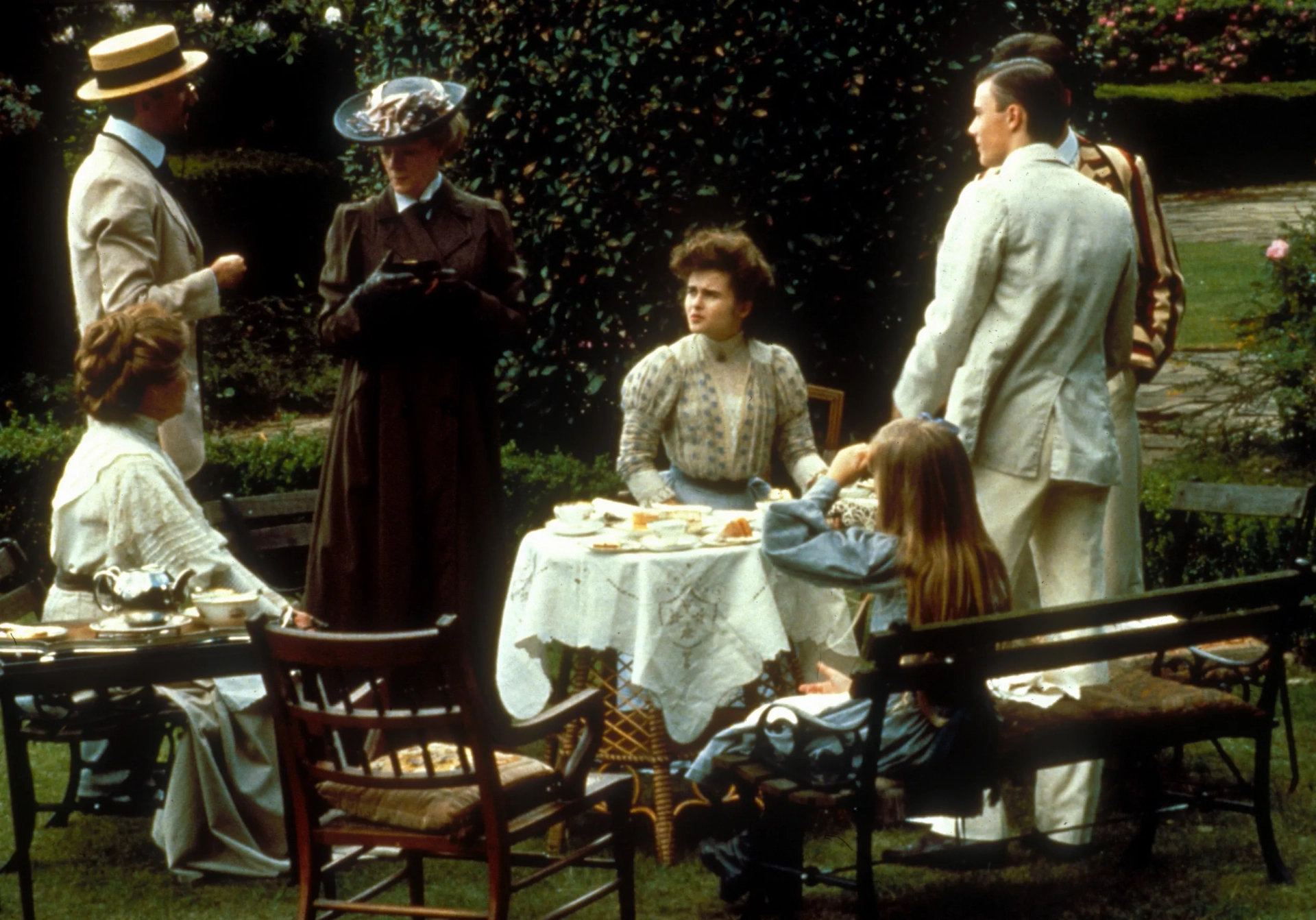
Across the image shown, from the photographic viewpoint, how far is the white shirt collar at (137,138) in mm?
5750

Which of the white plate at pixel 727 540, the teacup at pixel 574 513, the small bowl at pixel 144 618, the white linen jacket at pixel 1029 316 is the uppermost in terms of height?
the white linen jacket at pixel 1029 316

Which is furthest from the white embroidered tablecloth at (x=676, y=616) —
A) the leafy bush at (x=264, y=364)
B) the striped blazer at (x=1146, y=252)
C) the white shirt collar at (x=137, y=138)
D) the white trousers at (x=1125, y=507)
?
the leafy bush at (x=264, y=364)

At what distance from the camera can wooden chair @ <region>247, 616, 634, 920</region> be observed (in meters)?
3.53

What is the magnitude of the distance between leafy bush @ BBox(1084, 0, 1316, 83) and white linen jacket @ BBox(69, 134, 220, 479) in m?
18.6

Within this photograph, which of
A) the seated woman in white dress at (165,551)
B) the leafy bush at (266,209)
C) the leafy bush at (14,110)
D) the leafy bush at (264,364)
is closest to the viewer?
the seated woman in white dress at (165,551)

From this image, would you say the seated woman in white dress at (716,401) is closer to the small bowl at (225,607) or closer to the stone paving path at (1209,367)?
the small bowl at (225,607)

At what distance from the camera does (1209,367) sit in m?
8.91

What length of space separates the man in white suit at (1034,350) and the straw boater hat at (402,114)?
168 centimetres

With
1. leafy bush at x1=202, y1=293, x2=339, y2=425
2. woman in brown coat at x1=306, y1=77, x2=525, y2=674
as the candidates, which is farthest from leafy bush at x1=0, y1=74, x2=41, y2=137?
woman in brown coat at x1=306, y1=77, x2=525, y2=674

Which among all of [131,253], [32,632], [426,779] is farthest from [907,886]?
[131,253]

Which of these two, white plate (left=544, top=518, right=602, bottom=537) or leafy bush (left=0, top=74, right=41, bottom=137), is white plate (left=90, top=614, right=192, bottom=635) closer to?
white plate (left=544, top=518, right=602, bottom=537)

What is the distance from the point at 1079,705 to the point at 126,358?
107 inches

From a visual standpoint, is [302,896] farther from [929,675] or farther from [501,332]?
[501,332]

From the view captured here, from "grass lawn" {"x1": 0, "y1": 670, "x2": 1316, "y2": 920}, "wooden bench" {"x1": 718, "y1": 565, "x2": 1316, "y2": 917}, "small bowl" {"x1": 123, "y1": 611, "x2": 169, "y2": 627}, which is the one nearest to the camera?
"wooden bench" {"x1": 718, "y1": 565, "x2": 1316, "y2": 917}
